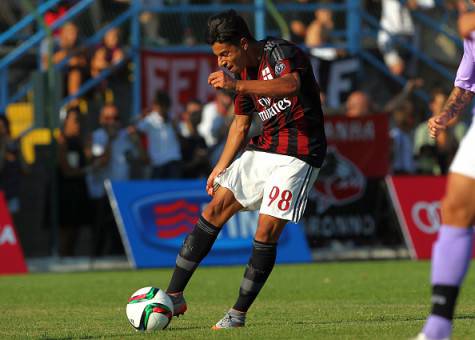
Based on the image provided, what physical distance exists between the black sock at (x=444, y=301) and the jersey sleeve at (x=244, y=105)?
3.12 metres

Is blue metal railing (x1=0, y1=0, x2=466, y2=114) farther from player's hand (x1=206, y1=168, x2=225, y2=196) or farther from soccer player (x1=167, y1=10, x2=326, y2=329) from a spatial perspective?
soccer player (x1=167, y1=10, x2=326, y2=329)

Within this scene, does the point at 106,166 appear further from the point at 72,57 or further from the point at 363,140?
the point at 363,140

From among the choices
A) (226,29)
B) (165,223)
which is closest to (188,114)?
(165,223)

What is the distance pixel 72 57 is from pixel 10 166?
2829mm

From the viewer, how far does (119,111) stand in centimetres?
2075

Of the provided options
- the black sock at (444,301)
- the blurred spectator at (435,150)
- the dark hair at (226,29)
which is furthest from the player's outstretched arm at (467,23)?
the blurred spectator at (435,150)

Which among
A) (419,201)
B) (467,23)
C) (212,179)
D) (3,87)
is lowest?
(419,201)

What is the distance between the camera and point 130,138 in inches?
709

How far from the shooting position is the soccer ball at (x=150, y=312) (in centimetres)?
862

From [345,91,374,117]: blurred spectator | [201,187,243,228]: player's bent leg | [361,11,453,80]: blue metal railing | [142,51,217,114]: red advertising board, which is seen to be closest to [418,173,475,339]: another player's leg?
[201,187,243,228]: player's bent leg

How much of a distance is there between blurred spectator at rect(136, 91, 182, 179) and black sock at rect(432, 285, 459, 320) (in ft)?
38.1

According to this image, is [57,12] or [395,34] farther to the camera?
[395,34]

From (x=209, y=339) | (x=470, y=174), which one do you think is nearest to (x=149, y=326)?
(x=209, y=339)

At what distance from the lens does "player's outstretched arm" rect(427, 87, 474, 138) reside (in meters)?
8.31
